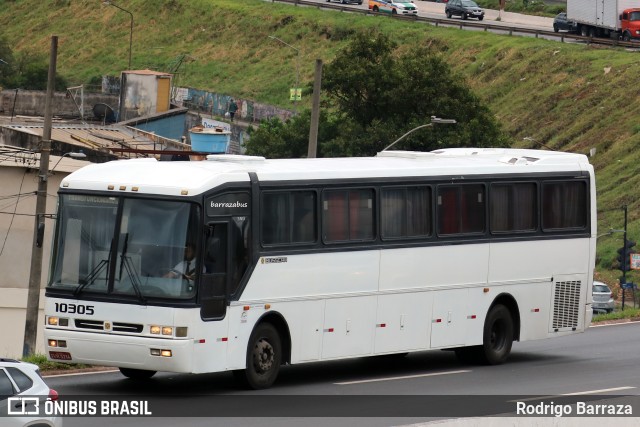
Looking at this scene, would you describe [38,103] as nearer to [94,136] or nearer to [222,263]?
[94,136]

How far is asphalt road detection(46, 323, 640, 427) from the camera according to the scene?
54.3 ft

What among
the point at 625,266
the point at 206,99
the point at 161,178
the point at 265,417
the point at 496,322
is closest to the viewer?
the point at 265,417

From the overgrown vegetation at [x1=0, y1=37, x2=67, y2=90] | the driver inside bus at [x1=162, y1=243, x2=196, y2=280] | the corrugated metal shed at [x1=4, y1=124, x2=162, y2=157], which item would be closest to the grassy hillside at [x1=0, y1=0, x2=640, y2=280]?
the overgrown vegetation at [x1=0, y1=37, x2=67, y2=90]

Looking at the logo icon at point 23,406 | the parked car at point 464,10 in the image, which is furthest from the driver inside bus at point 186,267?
the parked car at point 464,10

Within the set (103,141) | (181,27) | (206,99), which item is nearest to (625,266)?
(103,141)

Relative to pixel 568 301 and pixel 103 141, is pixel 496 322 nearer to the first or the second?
pixel 568 301

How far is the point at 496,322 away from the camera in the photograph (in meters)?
22.8

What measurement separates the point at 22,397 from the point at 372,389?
24.5 ft

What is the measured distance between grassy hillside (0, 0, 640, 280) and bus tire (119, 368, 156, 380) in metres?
42.1

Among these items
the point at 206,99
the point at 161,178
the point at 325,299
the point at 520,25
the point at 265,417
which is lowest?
the point at 265,417

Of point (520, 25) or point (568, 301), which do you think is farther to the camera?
point (520, 25)

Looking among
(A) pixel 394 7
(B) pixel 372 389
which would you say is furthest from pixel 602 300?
(A) pixel 394 7

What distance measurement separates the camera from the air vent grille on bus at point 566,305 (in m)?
23.7

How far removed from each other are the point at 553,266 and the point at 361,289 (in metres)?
4.72
